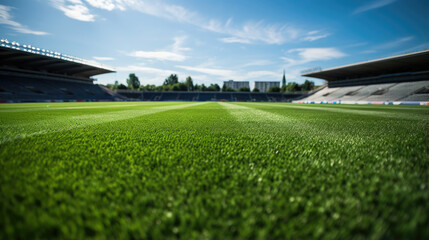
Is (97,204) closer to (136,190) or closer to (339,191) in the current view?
(136,190)

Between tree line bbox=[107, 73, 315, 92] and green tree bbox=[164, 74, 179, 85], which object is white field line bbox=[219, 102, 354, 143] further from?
green tree bbox=[164, 74, 179, 85]

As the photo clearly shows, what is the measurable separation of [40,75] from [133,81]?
41.6 metres

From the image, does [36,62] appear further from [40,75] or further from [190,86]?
[190,86]

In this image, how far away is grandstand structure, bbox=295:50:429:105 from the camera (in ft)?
76.4

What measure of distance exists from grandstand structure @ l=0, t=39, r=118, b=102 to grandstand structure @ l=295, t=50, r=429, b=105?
157 feet

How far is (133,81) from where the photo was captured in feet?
243

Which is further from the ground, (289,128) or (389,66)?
(389,66)

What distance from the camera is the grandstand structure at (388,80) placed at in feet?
76.4

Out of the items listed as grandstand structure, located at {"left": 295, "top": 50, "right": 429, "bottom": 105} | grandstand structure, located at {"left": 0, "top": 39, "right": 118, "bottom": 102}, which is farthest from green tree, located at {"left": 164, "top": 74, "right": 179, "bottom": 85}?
grandstand structure, located at {"left": 295, "top": 50, "right": 429, "bottom": 105}

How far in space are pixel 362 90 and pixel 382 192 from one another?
1580 inches

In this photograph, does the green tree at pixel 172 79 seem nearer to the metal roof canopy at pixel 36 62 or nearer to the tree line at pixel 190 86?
the tree line at pixel 190 86

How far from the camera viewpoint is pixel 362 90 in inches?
1214

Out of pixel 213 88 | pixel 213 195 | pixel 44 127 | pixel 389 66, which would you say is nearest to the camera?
pixel 213 195

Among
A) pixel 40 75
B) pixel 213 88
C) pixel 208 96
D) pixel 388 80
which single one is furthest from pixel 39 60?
pixel 388 80
